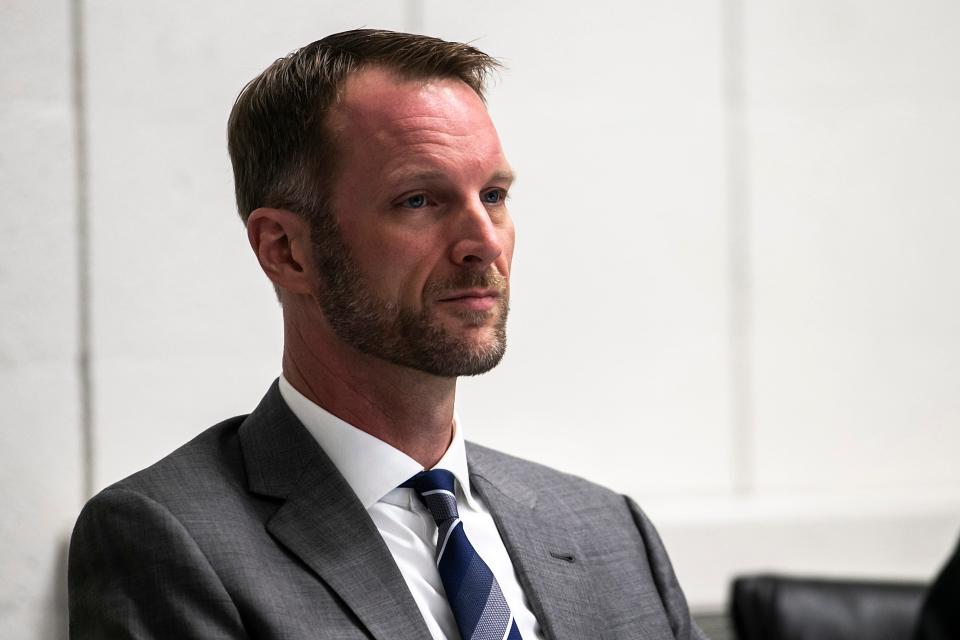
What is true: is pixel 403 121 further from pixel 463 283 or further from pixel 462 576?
pixel 462 576

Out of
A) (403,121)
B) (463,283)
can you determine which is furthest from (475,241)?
(403,121)

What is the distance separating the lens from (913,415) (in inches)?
124

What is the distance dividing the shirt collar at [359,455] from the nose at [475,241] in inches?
11.6

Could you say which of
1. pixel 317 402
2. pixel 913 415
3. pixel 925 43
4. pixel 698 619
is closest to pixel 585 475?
pixel 698 619

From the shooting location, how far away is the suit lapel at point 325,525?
155cm

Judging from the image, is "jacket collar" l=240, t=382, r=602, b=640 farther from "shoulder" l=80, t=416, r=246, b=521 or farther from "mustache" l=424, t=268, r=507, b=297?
"mustache" l=424, t=268, r=507, b=297

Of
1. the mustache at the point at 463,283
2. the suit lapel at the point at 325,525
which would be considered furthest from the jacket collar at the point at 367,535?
the mustache at the point at 463,283

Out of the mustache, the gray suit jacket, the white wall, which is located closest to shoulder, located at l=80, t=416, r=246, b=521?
the gray suit jacket

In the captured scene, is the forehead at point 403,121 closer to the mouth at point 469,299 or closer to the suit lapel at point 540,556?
the mouth at point 469,299

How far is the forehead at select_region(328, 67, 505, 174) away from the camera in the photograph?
67.6 inches

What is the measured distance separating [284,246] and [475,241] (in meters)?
0.31

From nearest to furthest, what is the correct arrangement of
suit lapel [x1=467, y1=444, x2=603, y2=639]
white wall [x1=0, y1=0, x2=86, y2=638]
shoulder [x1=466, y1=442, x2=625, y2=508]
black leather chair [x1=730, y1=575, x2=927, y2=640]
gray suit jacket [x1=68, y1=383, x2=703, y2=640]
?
gray suit jacket [x1=68, y1=383, x2=703, y2=640], suit lapel [x1=467, y1=444, x2=603, y2=639], shoulder [x1=466, y1=442, x2=625, y2=508], white wall [x1=0, y1=0, x2=86, y2=638], black leather chair [x1=730, y1=575, x2=927, y2=640]

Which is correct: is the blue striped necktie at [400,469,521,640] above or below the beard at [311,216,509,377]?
below

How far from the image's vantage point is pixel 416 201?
5.66 ft
